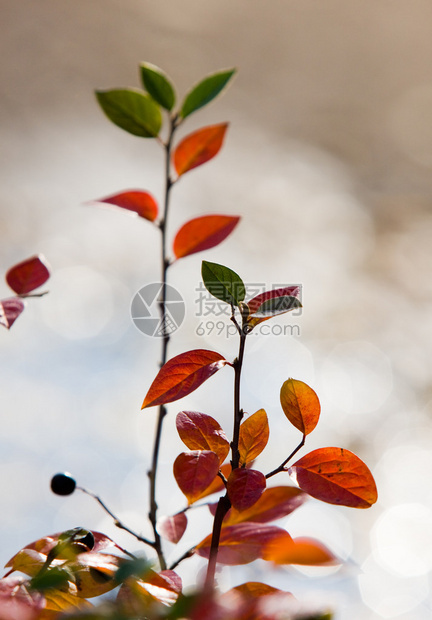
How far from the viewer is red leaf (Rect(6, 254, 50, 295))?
462 millimetres

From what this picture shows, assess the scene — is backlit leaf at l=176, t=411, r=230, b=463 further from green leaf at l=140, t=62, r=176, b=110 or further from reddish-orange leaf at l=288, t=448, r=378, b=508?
green leaf at l=140, t=62, r=176, b=110

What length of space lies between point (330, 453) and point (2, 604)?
0.18 meters

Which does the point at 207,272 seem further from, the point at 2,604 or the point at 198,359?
the point at 2,604

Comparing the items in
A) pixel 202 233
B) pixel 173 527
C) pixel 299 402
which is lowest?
pixel 173 527

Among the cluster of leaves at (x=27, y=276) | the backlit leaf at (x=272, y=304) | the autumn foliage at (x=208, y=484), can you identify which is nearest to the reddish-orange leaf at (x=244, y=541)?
the autumn foliage at (x=208, y=484)

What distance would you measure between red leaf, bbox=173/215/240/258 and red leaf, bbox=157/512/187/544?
205 mm

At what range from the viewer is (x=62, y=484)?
0.46 m

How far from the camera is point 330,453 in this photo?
33 cm

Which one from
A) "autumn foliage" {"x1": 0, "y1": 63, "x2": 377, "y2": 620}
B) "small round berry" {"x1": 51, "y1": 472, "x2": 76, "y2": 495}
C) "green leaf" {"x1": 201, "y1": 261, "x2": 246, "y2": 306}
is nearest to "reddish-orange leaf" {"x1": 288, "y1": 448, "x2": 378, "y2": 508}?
"autumn foliage" {"x1": 0, "y1": 63, "x2": 377, "y2": 620}

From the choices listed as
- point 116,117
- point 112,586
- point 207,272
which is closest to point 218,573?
point 112,586

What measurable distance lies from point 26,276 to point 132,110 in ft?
0.56

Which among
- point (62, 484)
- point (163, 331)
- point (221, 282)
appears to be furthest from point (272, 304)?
point (62, 484)

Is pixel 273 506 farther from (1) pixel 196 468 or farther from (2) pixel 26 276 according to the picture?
(2) pixel 26 276

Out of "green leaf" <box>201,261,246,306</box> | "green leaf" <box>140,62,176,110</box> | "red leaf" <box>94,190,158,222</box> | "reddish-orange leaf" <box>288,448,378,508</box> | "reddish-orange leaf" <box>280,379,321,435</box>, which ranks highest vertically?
"green leaf" <box>140,62,176,110</box>
